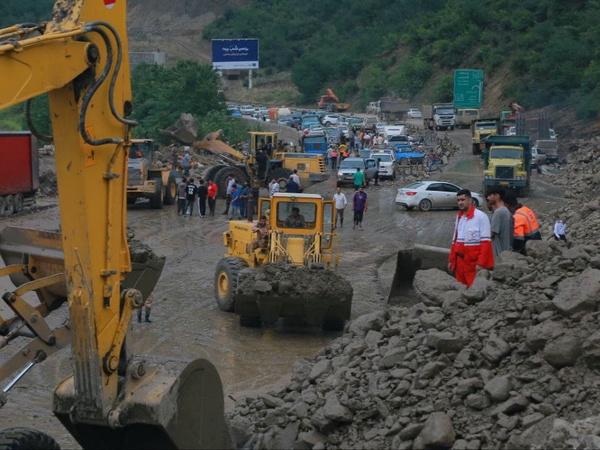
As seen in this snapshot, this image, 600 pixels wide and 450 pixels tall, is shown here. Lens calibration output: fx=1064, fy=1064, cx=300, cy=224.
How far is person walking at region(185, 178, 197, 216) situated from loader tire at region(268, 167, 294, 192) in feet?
16.3

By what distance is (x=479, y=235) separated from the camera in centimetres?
1187

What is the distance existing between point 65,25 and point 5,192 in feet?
91.9

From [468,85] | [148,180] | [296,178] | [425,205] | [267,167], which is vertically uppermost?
[468,85]

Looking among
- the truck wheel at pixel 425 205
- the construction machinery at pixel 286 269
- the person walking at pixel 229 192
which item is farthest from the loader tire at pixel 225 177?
the construction machinery at pixel 286 269

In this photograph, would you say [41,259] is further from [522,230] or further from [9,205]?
[9,205]

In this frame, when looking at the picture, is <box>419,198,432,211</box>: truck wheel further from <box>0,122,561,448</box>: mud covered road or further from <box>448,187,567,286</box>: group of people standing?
<box>448,187,567,286</box>: group of people standing

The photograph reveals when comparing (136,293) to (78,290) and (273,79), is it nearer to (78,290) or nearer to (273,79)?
(78,290)

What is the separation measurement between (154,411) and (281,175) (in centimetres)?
3289

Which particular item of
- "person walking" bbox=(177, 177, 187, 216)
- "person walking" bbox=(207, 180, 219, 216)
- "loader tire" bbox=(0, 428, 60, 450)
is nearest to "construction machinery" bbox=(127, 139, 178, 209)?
"person walking" bbox=(177, 177, 187, 216)

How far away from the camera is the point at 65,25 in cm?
688

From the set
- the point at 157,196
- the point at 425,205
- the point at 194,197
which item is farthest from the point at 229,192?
the point at 425,205

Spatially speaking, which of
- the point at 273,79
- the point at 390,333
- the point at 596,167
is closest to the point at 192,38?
the point at 273,79

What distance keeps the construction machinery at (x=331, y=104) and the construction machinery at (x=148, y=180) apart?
56.1 m

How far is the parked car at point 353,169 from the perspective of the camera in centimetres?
4309
